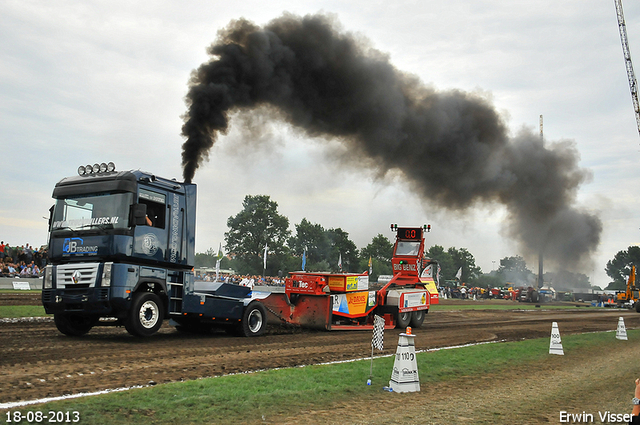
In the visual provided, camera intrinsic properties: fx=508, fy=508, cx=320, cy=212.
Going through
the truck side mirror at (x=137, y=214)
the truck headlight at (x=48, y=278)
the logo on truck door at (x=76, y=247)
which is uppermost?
the truck side mirror at (x=137, y=214)

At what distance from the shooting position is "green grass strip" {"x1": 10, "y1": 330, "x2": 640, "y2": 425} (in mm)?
5824

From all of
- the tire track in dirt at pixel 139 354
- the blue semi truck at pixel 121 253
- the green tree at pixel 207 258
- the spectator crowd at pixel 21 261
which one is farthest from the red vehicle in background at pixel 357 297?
the green tree at pixel 207 258

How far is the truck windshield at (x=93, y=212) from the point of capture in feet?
35.4

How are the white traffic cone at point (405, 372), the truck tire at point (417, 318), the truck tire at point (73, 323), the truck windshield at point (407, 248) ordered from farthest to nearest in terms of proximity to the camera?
the truck windshield at point (407, 248) → the truck tire at point (417, 318) → the truck tire at point (73, 323) → the white traffic cone at point (405, 372)

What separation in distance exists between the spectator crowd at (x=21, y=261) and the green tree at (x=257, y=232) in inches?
2723

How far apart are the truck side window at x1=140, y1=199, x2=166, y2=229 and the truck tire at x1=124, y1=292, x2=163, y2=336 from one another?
1.55 metres

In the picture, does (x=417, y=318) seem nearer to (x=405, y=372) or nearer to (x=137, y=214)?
(x=405, y=372)

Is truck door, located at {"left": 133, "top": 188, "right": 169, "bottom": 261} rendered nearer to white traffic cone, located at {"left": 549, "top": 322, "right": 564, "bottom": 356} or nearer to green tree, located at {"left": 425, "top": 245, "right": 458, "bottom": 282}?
white traffic cone, located at {"left": 549, "top": 322, "right": 564, "bottom": 356}

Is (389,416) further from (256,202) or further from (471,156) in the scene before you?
(256,202)

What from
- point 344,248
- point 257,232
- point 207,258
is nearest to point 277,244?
point 257,232

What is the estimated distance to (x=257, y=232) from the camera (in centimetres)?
10300

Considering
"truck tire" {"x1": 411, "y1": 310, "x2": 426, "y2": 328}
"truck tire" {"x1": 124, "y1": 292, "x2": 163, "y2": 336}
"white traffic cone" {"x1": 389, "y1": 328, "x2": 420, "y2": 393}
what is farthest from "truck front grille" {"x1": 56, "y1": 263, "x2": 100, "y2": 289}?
"truck tire" {"x1": 411, "y1": 310, "x2": 426, "y2": 328}

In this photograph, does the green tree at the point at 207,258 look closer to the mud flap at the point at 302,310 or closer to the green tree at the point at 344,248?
the green tree at the point at 344,248

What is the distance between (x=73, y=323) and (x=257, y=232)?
91455mm
